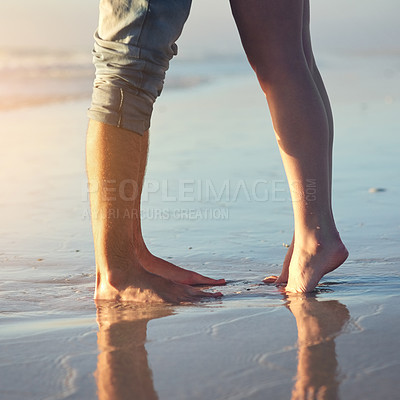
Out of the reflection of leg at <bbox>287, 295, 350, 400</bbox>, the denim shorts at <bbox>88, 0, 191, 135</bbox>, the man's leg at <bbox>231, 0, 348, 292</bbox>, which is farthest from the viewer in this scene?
the man's leg at <bbox>231, 0, 348, 292</bbox>

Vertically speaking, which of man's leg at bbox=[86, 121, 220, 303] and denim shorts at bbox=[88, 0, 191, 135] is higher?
denim shorts at bbox=[88, 0, 191, 135]

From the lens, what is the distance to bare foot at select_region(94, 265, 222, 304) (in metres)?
1.74

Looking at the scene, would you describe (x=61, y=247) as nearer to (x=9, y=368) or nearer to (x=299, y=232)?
(x=299, y=232)

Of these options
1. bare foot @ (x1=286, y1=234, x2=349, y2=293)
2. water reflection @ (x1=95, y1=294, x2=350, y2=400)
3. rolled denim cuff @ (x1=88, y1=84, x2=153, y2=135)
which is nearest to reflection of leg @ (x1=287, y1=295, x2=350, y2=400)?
water reflection @ (x1=95, y1=294, x2=350, y2=400)

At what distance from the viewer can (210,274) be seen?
2129 mm

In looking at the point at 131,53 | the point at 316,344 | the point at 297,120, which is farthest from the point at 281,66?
the point at 316,344

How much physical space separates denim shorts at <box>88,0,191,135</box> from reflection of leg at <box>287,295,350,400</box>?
1.96 feet

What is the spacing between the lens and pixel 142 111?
179 cm

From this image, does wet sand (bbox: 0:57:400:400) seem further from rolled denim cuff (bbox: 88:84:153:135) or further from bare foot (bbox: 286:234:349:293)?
rolled denim cuff (bbox: 88:84:153:135)

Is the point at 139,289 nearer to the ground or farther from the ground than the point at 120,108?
nearer to the ground

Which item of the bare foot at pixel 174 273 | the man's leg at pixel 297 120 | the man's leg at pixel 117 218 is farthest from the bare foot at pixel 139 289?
the man's leg at pixel 297 120

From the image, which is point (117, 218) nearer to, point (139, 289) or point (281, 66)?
point (139, 289)

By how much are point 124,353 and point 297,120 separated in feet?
2.88

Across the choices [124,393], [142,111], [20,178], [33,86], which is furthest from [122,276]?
[33,86]
